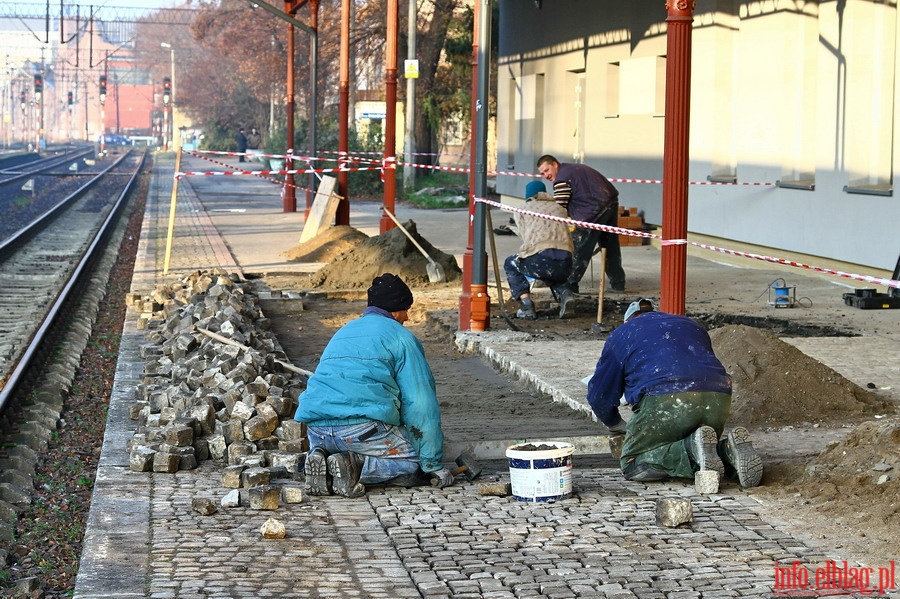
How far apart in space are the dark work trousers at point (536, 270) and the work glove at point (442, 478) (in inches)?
243

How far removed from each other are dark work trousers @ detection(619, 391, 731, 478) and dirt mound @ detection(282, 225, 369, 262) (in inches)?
491

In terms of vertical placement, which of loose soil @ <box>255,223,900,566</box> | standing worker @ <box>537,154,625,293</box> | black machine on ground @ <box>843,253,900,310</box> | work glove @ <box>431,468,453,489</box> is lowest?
work glove @ <box>431,468,453,489</box>

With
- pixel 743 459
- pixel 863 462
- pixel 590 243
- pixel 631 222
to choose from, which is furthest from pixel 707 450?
pixel 631 222

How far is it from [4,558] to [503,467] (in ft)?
8.77

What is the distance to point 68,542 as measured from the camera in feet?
22.7

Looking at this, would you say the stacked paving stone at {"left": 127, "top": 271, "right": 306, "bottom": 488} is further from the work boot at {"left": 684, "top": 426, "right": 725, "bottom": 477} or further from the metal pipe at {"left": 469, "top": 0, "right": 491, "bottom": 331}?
the work boot at {"left": 684, "top": 426, "right": 725, "bottom": 477}

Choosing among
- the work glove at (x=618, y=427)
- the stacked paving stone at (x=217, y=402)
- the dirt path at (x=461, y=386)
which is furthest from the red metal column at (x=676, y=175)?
the stacked paving stone at (x=217, y=402)

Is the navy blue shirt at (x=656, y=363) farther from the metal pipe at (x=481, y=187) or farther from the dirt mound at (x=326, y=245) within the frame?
the dirt mound at (x=326, y=245)

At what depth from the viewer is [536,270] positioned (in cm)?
1288

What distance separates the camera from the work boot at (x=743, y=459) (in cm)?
659

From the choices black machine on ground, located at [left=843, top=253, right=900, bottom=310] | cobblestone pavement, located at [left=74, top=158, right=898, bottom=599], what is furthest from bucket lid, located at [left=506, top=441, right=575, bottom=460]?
black machine on ground, located at [left=843, top=253, right=900, bottom=310]

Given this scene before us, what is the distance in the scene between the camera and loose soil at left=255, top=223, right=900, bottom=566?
19.8 ft

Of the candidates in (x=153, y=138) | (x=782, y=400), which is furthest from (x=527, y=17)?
(x=153, y=138)

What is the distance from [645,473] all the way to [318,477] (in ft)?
5.52
